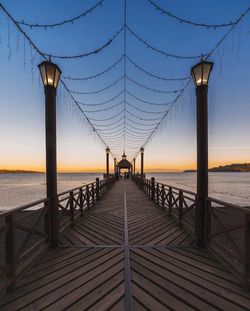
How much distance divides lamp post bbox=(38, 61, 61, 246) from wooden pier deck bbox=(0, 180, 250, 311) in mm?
557

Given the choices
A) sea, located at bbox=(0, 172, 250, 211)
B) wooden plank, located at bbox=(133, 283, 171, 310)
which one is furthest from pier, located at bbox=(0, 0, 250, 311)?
sea, located at bbox=(0, 172, 250, 211)

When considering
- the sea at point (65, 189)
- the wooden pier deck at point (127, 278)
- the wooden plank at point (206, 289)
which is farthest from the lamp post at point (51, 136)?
the sea at point (65, 189)

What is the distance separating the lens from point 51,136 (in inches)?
169

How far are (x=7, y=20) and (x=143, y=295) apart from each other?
4.70 m

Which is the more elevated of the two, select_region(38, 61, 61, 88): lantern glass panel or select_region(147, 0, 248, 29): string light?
select_region(147, 0, 248, 29): string light

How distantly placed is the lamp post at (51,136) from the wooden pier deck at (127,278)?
56cm

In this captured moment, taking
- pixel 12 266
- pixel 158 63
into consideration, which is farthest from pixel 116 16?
pixel 12 266

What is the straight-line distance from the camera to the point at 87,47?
5.28 m

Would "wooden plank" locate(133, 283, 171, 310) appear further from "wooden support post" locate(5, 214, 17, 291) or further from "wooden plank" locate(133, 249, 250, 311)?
"wooden support post" locate(5, 214, 17, 291)

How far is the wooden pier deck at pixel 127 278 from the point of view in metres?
2.39

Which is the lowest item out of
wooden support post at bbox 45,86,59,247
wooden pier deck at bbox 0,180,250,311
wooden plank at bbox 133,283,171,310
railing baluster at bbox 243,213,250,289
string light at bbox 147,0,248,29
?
wooden pier deck at bbox 0,180,250,311

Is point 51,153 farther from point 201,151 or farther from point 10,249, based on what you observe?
point 201,151

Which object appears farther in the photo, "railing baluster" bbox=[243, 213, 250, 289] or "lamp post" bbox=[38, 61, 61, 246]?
"lamp post" bbox=[38, 61, 61, 246]

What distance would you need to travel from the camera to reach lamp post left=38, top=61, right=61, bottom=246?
4.18 meters
